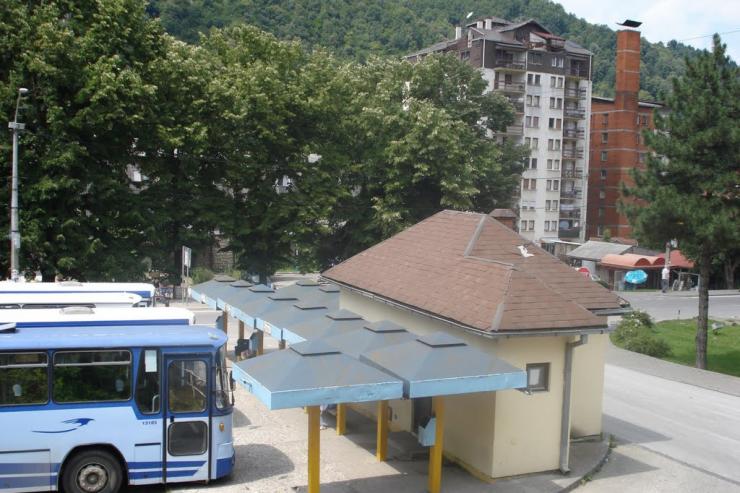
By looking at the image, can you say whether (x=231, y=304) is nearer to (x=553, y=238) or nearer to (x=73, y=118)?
(x=73, y=118)

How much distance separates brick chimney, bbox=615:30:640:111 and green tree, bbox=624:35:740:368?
51005 mm

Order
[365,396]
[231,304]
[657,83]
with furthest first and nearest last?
[657,83]
[231,304]
[365,396]

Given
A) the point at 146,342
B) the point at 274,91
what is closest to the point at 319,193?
the point at 274,91

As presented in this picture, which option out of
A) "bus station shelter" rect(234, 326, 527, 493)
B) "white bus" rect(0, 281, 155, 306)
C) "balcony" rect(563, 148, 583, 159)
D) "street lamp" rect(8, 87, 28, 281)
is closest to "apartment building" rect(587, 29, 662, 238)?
"balcony" rect(563, 148, 583, 159)

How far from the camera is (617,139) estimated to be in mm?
83250

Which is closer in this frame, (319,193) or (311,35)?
(319,193)

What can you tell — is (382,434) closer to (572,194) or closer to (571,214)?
(571,214)

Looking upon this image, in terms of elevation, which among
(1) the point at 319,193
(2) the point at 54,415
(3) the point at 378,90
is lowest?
(2) the point at 54,415

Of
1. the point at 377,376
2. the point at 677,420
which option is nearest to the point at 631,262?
the point at 677,420

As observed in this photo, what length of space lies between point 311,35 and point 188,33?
84.9 feet

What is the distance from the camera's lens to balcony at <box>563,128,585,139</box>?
3260 inches

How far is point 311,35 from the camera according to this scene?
10706 centimetres

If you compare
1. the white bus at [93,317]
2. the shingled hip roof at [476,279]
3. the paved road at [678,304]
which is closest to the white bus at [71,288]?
the white bus at [93,317]

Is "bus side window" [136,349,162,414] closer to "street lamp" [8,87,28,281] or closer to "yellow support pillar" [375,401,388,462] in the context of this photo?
"yellow support pillar" [375,401,388,462]
